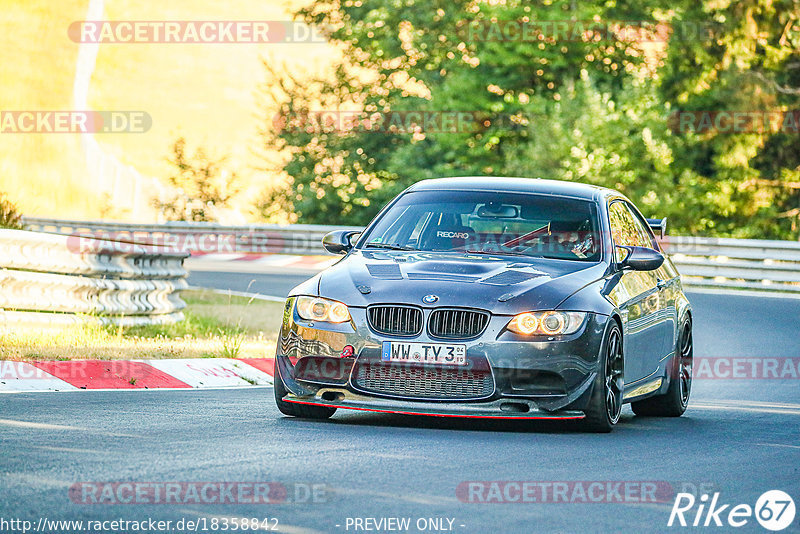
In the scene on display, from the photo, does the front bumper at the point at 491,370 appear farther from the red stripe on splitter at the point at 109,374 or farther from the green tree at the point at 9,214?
the green tree at the point at 9,214

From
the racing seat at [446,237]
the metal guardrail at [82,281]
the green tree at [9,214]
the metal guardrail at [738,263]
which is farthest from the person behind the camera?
the metal guardrail at [738,263]

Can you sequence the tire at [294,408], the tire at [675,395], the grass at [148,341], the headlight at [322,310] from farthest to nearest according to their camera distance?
the grass at [148,341], the tire at [675,395], the tire at [294,408], the headlight at [322,310]

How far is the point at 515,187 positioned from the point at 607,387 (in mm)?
1885

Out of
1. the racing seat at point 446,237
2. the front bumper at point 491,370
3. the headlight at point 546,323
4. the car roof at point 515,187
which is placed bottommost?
the front bumper at point 491,370

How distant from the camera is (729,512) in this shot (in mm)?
6852

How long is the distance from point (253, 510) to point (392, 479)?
1.05 meters

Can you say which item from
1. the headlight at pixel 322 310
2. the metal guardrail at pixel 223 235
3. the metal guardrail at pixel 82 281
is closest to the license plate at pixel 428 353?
the headlight at pixel 322 310

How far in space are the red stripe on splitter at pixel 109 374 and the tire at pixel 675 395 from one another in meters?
3.44

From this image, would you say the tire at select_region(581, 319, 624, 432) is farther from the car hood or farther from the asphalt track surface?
the car hood

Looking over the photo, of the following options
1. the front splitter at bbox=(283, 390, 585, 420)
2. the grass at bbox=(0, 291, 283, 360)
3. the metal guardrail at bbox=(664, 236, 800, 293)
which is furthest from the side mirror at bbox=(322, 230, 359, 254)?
the metal guardrail at bbox=(664, 236, 800, 293)

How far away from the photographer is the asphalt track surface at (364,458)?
21.0ft

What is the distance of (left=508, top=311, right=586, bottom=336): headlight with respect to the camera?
9.06 meters

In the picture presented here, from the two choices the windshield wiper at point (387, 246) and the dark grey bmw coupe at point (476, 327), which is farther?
the windshield wiper at point (387, 246)

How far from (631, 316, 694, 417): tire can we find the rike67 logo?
404cm
